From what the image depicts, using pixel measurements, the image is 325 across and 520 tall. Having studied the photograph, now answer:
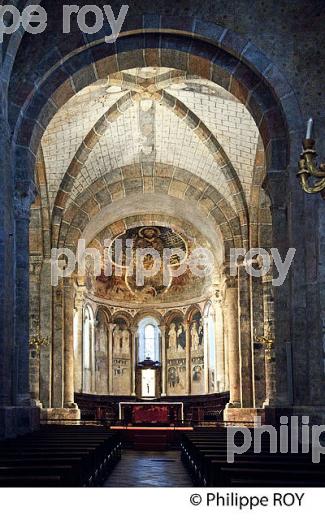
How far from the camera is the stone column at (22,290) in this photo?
47.5 feet

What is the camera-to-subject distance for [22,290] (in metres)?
14.9

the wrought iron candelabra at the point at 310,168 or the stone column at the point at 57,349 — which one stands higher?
the wrought iron candelabra at the point at 310,168

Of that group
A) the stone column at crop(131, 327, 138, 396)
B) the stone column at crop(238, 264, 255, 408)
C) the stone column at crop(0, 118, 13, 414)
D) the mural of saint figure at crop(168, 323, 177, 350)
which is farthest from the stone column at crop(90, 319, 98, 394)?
the stone column at crop(0, 118, 13, 414)

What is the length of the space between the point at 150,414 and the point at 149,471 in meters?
13.3

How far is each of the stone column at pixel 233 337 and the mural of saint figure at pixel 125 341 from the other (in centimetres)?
916

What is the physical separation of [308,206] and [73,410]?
494 inches

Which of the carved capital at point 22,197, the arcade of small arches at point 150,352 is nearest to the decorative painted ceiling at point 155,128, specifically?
the carved capital at point 22,197

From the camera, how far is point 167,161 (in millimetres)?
25844

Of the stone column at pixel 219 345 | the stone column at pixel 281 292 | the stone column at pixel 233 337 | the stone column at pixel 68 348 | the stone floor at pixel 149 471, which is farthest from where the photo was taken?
the stone column at pixel 219 345

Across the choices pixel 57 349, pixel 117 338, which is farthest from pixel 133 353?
pixel 57 349

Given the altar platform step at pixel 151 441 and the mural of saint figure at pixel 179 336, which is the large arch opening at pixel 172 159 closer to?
the altar platform step at pixel 151 441

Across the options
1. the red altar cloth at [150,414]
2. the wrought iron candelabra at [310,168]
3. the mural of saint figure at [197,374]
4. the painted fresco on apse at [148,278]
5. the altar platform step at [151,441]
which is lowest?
the altar platform step at [151,441]

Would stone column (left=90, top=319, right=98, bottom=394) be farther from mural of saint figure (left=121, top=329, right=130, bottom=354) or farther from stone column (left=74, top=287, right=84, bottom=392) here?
mural of saint figure (left=121, top=329, right=130, bottom=354)
